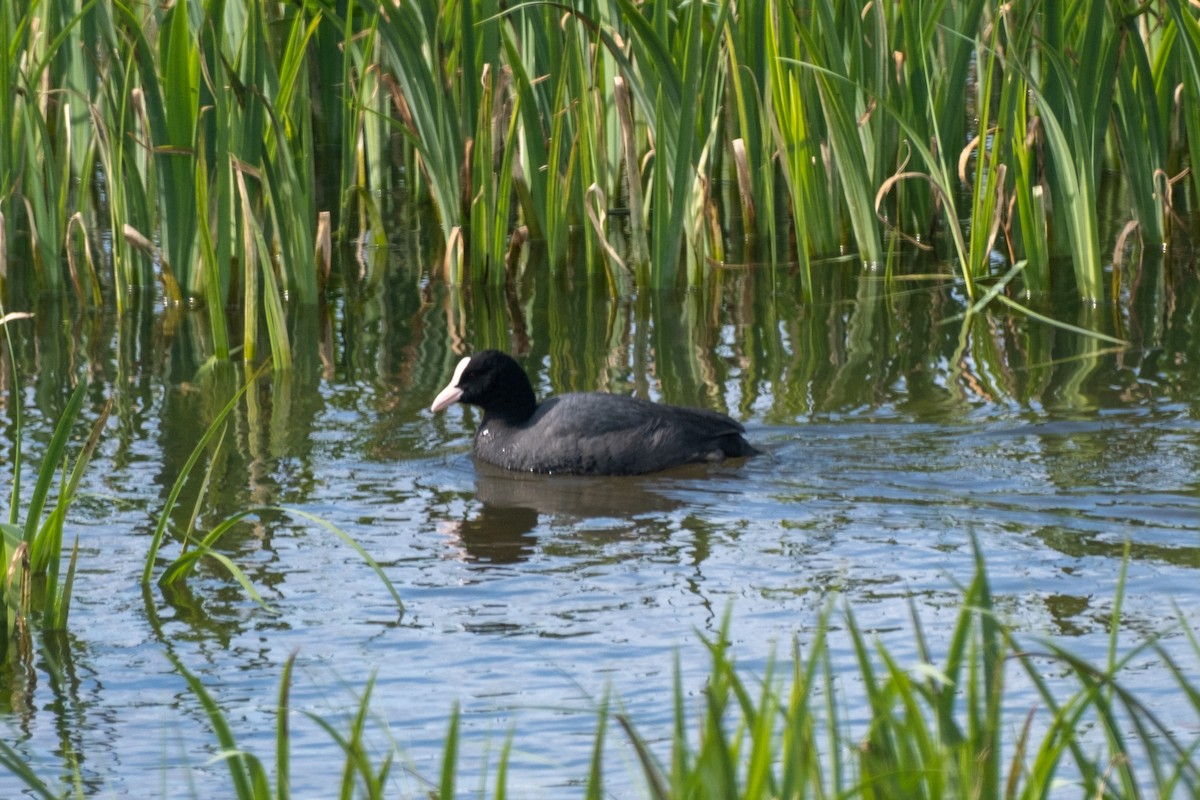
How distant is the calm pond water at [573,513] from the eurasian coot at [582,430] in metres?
0.09

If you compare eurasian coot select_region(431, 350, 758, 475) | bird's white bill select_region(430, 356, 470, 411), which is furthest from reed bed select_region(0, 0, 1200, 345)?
eurasian coot select_region(431, 350, 758, 475)

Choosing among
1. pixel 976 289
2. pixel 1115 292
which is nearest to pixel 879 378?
pixel 976 289

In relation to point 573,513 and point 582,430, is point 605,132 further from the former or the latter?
point 573,513

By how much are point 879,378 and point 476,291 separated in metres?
2.42

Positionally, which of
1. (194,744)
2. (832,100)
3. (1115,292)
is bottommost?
(194,744)

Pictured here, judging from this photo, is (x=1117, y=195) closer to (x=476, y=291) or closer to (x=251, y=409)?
(x=476, y=291)

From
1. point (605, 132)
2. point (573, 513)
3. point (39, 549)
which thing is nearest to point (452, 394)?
point (573, 513)

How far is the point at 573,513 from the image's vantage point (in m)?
6.54

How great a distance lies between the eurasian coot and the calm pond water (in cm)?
9

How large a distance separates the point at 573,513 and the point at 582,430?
0.54 m

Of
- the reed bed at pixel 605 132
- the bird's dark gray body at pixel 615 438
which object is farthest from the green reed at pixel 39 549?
the reed bed at pixel 605 132

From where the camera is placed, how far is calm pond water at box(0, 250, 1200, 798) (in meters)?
4.47

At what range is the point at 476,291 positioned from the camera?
932cm

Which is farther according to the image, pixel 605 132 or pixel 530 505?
pixel 605 132
